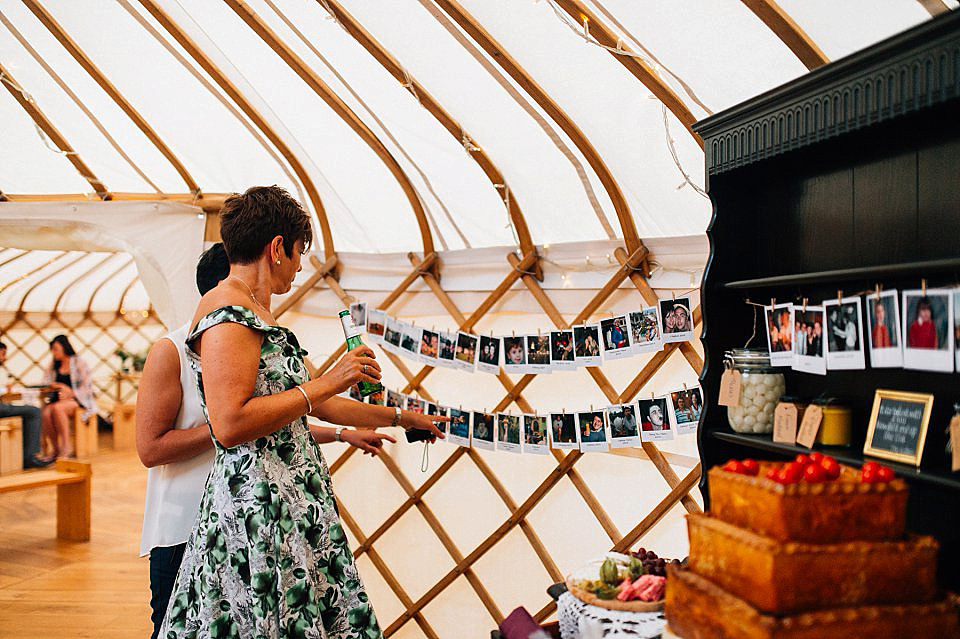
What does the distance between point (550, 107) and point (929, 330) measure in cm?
115

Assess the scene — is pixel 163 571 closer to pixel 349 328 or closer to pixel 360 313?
pixel 349 328

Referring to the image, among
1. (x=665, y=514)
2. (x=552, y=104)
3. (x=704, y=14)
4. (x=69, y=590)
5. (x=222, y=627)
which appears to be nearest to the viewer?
(x=222, y=627)

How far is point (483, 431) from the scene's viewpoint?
8.43 feet

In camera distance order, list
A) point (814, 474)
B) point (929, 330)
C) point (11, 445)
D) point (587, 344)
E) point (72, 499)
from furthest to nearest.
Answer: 1. point (11, 445)
2. point (72, 499)
3. point (587, 344)
4. point (929, 330)
5. point (814, 474)

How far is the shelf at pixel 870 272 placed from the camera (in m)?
1.07

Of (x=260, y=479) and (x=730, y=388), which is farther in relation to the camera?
(x=730, y=388)

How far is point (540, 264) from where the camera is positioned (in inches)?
99.3

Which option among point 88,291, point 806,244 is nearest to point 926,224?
point 806,244

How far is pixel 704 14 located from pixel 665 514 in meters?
1.36

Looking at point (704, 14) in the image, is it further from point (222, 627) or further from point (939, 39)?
point (222, 627)

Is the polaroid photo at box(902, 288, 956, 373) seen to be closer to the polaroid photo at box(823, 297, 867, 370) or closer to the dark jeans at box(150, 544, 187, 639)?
the polaroid photo at box(823, 297, 867, 370)

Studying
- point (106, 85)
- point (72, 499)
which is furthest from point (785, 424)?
point (72, 499)

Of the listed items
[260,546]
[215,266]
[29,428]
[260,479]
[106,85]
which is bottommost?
[29,428]

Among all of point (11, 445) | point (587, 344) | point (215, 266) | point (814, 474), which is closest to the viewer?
point (814, 474)
